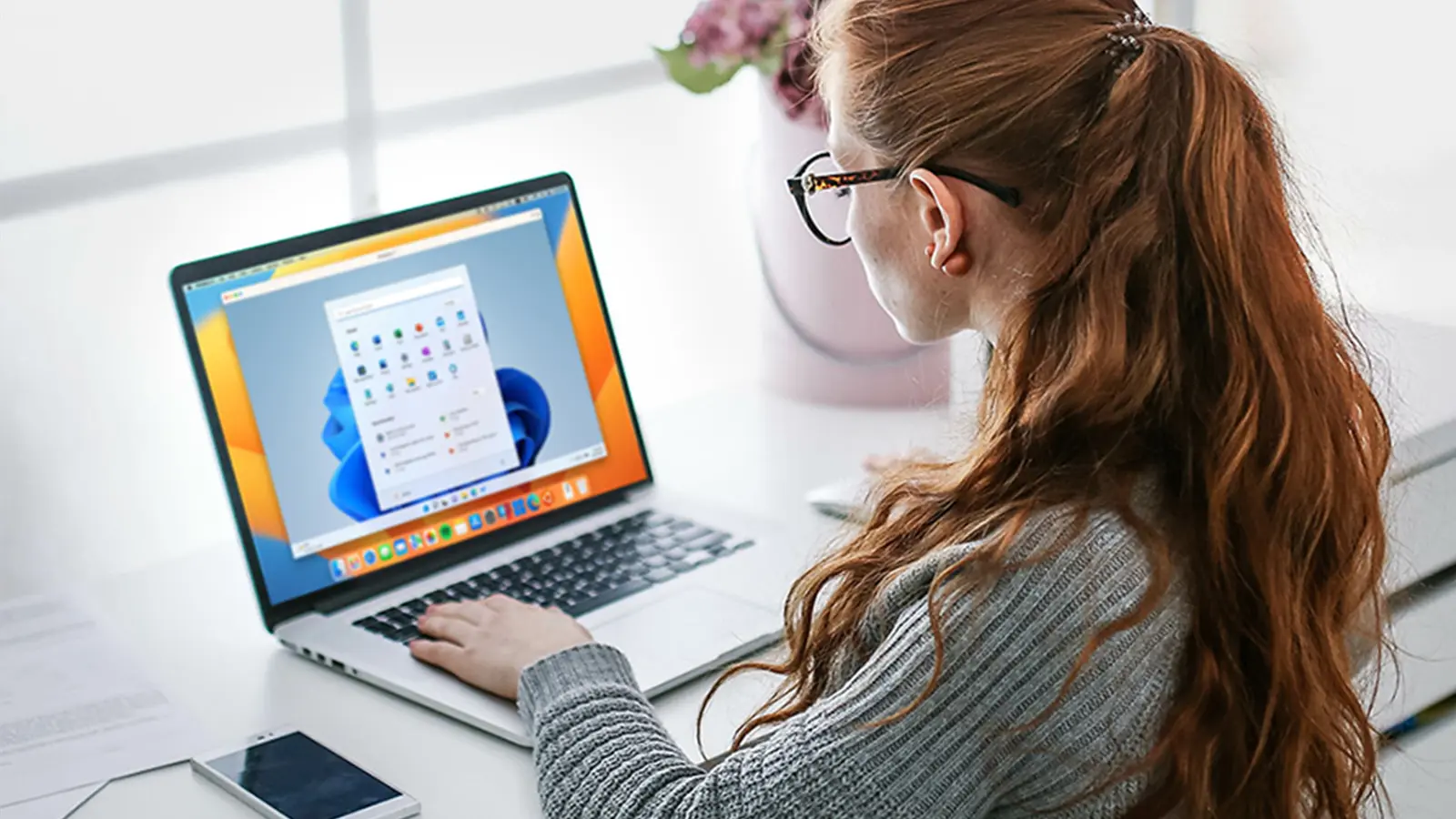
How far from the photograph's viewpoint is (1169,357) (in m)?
0.85

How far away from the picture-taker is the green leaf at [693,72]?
5.10 ft

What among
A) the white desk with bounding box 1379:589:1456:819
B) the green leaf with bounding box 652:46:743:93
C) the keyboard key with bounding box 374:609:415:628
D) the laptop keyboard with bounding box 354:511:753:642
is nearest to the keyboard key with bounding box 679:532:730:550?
the laptop keyboard with bounding box 354:511:753:642

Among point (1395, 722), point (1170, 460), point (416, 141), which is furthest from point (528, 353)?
point (1395, 722)

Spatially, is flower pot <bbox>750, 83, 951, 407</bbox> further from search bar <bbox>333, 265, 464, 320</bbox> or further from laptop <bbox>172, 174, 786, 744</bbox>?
search bar <bbox>333, 265, 464, 320</bbox>

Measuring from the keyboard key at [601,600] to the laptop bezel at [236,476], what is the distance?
14cm

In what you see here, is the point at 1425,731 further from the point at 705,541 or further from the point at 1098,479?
the point at 1098,479

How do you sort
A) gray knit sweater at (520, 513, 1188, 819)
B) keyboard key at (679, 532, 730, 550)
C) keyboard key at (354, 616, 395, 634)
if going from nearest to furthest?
1. gray knit sweater at (520, 513, 1188, 819)
2. keyboard key at (354, 616, 395, 634)
3. keyboard key at (679, 532, 730, 550)

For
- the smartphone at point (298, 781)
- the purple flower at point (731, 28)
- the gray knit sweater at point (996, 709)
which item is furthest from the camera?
the purple flower at point (731, 28)

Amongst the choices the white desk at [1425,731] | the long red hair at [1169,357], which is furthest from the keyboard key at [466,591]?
the white desk at [1425,731]

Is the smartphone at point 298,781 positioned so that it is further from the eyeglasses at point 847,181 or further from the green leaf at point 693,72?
the green leaf at point 693,72

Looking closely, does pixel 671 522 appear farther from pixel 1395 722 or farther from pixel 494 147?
pixel 1395 722

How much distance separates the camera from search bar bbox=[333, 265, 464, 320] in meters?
1.29

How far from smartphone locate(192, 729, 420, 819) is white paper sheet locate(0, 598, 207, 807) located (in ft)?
0.13

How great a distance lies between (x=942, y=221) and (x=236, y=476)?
23.8 inches
